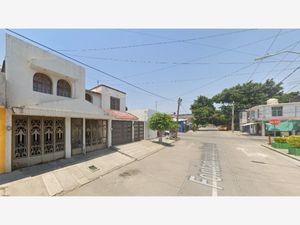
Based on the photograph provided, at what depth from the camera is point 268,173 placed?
8.67 meters

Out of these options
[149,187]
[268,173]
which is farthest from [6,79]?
[268,173]

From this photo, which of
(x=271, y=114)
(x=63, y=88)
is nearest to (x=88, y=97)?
(x=63, y=88)

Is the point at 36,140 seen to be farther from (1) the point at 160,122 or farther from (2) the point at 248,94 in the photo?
(2) the point at 248,94

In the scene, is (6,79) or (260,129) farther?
(260,129)

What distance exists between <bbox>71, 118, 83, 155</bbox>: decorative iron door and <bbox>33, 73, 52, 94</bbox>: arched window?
2.28 meters

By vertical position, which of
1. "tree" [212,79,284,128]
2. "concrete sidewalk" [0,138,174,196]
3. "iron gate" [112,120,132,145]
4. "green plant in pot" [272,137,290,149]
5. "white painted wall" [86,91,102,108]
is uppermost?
"tree" [212,79,284,128]

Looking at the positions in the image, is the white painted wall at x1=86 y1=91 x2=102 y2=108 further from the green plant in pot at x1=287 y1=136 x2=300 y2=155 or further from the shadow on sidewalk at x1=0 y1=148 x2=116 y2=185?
the green plant in pot at x1=287 y1=136 x2=300 y2=155

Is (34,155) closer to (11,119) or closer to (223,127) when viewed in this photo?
(11,119)

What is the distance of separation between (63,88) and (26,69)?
106 inches

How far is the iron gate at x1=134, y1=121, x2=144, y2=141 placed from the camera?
63.1 feet

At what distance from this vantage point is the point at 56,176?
709cm

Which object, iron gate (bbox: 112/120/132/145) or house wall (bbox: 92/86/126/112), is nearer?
iron gate (bbox: 112/120/132/145)

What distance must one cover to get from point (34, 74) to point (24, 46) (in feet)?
4.59

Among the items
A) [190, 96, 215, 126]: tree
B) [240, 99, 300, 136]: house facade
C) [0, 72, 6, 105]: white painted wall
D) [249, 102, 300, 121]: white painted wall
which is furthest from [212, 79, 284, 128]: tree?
[0, 72, 6, 105]: white painted wall
